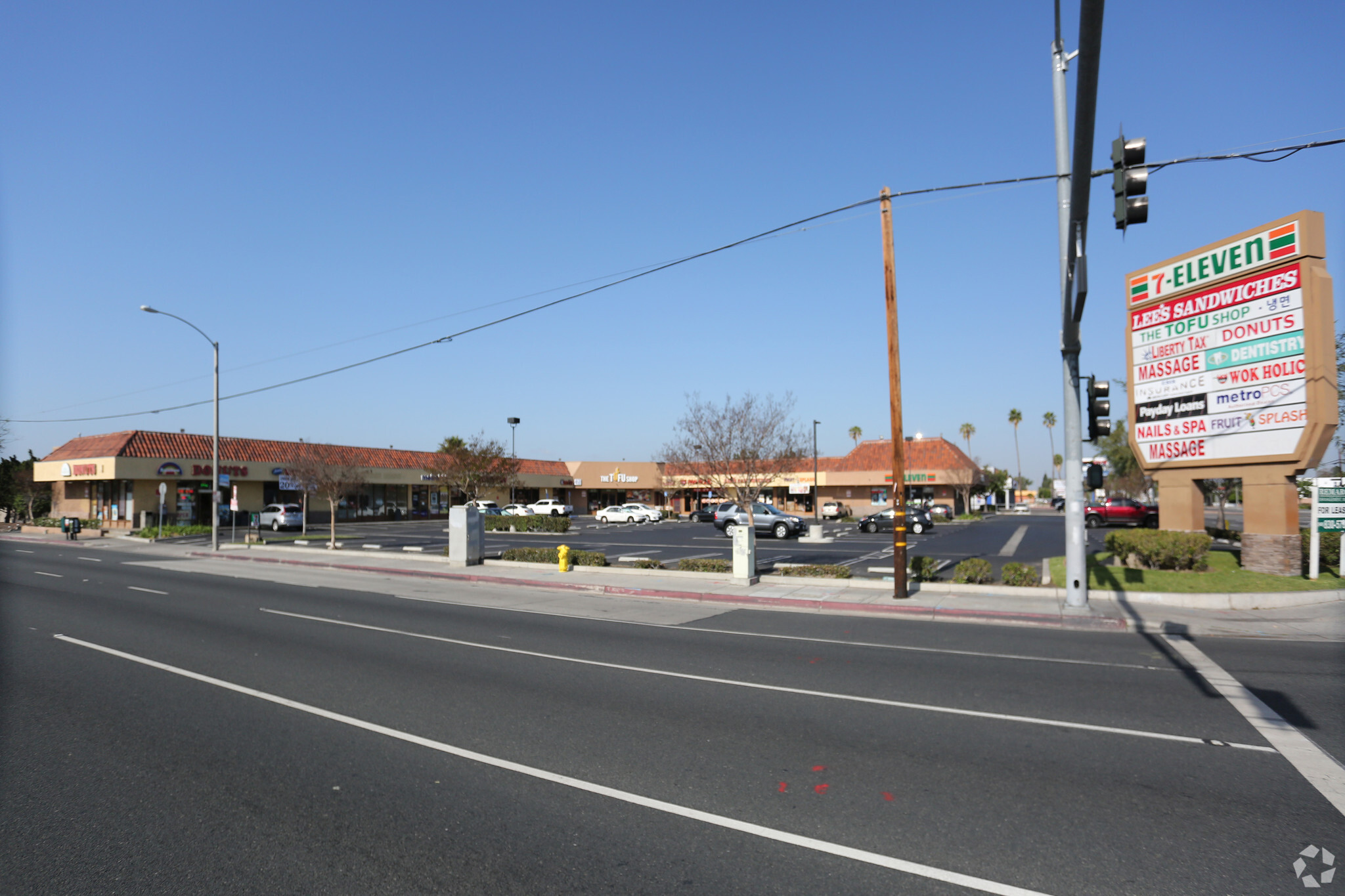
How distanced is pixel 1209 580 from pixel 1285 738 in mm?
10387


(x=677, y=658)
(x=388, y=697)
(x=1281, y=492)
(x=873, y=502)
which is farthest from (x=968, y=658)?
(x=873, y=502)

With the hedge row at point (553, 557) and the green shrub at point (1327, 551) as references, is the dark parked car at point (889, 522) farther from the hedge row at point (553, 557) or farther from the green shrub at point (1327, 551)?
the green shrub at point (1327, 551)

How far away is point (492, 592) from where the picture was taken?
699 inches

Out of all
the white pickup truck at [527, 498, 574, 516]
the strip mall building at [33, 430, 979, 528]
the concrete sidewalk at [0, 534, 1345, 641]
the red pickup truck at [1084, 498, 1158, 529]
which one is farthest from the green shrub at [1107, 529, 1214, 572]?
the white pickup truck at [527, 498, 574, 516]

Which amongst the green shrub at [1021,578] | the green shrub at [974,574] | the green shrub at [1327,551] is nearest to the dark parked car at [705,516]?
the green shrub at [974,574]

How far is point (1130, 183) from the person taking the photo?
7.18 m

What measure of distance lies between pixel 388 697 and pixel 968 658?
704 cm

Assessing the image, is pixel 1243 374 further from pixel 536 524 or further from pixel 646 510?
pixel 646 510

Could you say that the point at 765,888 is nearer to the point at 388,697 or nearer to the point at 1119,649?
the point at 388,697

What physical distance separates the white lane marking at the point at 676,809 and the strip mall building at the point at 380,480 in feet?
107

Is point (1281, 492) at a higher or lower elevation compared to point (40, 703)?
higher

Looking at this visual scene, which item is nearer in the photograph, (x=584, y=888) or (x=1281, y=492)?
(x=584, y=888)

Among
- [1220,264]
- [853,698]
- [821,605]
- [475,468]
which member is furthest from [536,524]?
[853,698]

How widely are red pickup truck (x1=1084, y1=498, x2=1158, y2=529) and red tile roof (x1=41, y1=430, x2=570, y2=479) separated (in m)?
45.3
